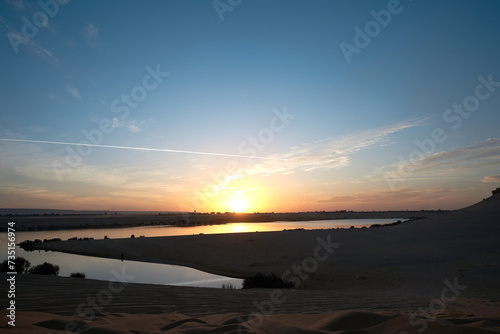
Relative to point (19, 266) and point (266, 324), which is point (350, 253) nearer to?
point (266, 324)

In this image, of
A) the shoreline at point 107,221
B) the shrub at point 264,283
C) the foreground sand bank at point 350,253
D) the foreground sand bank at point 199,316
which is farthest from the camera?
the shoreline at point 107,221

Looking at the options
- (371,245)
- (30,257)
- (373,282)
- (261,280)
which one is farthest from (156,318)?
(371,245)

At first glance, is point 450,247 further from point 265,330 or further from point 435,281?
point 265,330

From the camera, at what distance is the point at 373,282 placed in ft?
41.8

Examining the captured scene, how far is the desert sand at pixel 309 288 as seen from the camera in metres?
3.57

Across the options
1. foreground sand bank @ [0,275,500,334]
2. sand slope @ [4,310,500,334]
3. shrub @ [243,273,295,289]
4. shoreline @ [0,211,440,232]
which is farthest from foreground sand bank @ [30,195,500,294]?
shoreline @ [0,211,440,232]

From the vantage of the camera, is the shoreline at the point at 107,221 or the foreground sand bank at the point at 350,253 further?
the shoreline at the point at 107,221

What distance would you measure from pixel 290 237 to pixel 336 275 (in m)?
12.1

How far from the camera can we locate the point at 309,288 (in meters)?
12.0

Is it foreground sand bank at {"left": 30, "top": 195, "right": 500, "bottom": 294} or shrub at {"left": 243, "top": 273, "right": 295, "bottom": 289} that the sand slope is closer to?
shrub at {"left": 243, "top": 273, "right": 295, "bottom": 289}

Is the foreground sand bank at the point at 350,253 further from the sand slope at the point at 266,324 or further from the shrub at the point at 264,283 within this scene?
the sand slope at the point at 266,324

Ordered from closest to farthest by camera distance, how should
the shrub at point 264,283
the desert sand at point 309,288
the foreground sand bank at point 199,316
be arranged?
1. the foreground sand bank at point 199,316
2. the desert sand at point 309,288
3. the shrub at point 264,283

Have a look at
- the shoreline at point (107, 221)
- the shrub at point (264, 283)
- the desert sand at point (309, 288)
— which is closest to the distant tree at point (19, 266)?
the desert sand at point (309, 288)

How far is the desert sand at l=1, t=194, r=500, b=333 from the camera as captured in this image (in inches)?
140
